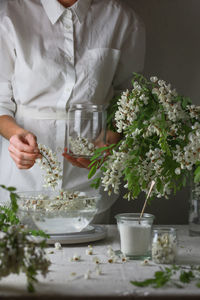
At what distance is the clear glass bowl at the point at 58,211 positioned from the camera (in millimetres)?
1250

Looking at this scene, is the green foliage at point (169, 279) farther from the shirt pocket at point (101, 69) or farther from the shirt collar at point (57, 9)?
the shirt collar at point (57, 9)

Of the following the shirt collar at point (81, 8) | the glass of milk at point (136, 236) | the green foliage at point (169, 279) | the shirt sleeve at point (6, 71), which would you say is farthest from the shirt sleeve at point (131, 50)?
the green foliage at point (169, 279)

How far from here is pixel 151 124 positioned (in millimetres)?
1219

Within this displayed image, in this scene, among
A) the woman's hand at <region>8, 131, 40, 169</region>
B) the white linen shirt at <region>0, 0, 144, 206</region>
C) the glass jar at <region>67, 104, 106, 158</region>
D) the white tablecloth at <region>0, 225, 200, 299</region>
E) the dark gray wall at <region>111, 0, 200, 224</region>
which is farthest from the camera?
the dark gray wall at <region>111, 0, 200, 224</region>

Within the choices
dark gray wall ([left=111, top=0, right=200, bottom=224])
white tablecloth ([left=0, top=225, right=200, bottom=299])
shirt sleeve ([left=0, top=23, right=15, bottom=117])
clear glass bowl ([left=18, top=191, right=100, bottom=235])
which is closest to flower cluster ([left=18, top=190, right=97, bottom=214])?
clear glass bowl ([left=18, top=191, right=100, bottom=235])

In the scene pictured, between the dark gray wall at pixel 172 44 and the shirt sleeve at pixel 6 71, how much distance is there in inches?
30.4

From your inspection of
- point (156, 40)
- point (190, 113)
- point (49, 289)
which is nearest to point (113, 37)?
point (156, 40)

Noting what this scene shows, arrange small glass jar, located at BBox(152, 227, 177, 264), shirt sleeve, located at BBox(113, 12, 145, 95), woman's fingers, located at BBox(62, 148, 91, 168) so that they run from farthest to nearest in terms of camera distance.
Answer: shirt sleeve, located at BBox(113, 12, 145, 95) < woman's fingers, located at BBox(62, 148, 91, 168) < small glass jar, located at BBox(152, 227, 177, 264)

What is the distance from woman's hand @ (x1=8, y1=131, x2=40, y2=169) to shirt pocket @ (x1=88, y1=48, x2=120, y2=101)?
0.43 metres

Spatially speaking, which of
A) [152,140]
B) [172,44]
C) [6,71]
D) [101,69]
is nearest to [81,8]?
[101,69]

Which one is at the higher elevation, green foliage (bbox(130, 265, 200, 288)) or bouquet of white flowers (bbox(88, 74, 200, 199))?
bouquet of white flowers (bbox(88, 74, 200, 199))

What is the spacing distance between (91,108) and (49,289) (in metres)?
0.65

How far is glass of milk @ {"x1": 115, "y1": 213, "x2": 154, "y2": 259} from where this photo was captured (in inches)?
46.1

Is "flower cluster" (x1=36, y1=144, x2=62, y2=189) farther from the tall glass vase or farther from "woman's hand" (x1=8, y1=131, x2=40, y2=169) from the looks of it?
the tall glass vase
